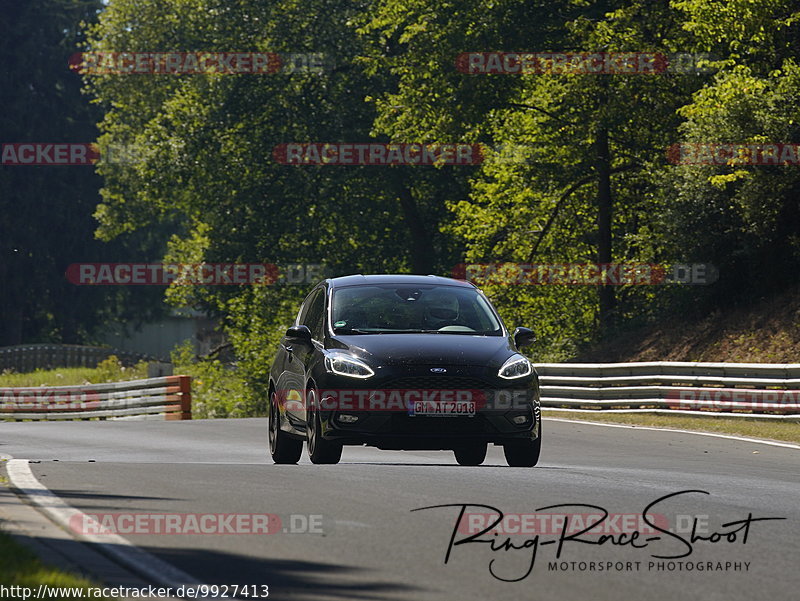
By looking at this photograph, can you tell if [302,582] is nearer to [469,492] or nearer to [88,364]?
[469,492]

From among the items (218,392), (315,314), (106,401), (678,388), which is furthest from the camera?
(218,392)

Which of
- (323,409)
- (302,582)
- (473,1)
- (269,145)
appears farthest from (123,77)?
(302,582)

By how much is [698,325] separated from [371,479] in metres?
21.7

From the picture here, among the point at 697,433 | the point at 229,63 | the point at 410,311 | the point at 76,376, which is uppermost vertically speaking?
the point at 229,63

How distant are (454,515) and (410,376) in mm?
2646

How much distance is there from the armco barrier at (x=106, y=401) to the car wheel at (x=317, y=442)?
19.6 meters

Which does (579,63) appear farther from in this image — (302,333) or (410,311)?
(302,333)

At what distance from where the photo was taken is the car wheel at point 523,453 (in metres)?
→ 14.4

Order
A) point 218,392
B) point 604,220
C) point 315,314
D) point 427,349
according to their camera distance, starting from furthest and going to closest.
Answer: point 218,392 < point 604,220 < point 315,314 < point 427,349

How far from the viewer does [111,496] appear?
1170cm

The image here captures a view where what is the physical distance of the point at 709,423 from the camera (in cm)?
2483

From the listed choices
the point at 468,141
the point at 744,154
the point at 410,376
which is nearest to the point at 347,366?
the point at 410,376

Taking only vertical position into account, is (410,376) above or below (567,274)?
above

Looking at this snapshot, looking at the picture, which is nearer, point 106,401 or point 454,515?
point 454,515
